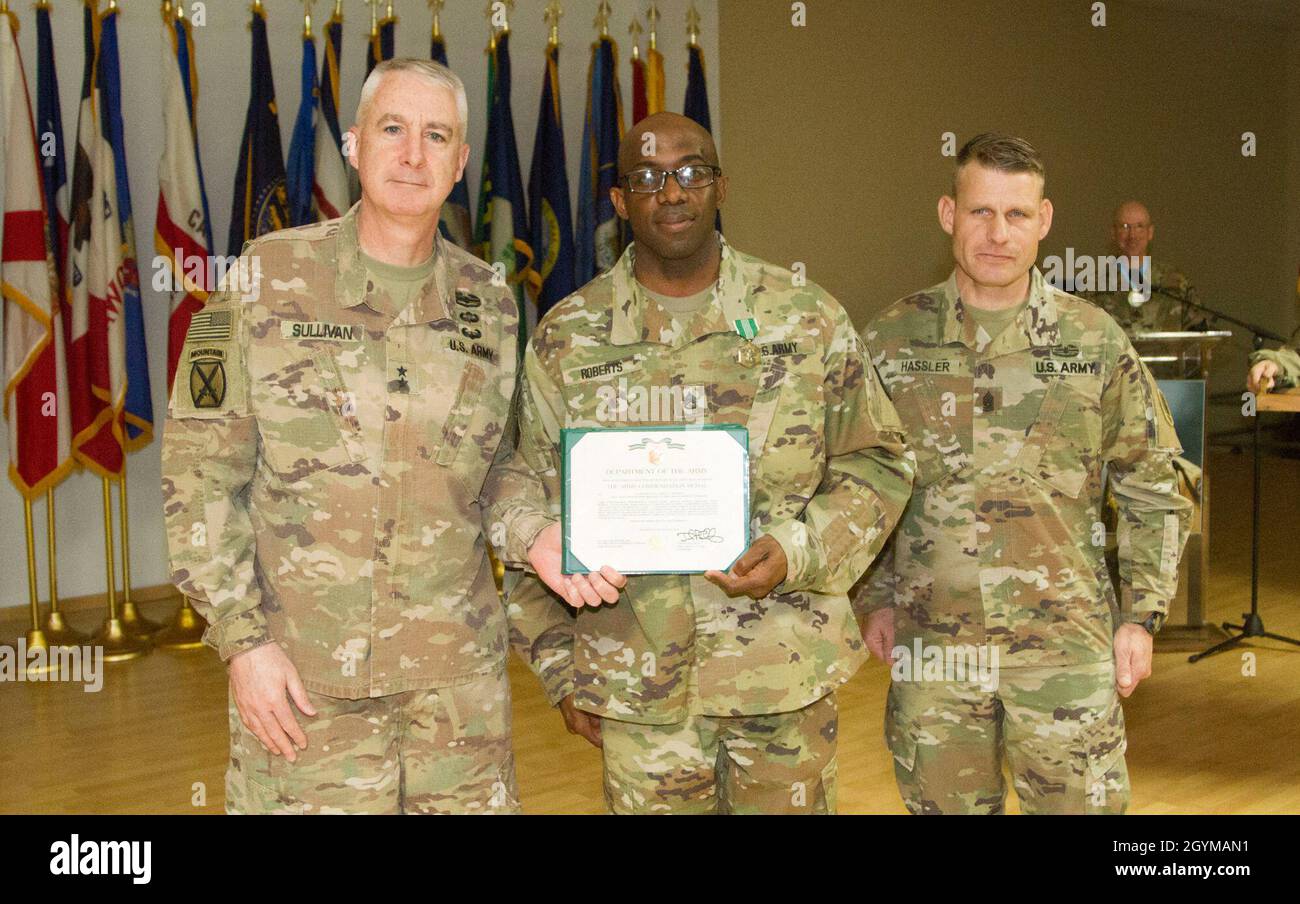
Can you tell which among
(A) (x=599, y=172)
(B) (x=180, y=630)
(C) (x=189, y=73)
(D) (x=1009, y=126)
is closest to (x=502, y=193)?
(A) (x=599, y=172)

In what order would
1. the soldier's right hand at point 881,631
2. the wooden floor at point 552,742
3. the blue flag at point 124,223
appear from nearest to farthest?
the soldier's right hand at point 881,631 < the wooden floor at point 552,742 < the blue flag at point 124,223

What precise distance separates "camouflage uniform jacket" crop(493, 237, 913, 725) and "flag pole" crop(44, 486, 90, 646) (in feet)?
12.3

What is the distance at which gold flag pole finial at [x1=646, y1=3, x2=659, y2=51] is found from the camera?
6.59 m

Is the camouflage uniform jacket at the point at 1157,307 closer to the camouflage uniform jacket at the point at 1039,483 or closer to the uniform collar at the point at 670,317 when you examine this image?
the camouflage uniform jacket at the point at 1039,483

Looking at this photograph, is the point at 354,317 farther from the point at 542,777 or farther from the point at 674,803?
the point at 542,777

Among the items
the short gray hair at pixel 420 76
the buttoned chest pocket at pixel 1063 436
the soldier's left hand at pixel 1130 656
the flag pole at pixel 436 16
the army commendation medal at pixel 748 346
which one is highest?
the flag pole at pixel 436 16

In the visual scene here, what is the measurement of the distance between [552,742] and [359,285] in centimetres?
241

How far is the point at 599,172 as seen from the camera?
20.5 ft

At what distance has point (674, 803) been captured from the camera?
195 cm

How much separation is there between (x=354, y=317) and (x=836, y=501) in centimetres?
83

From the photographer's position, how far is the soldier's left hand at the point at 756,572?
185cm

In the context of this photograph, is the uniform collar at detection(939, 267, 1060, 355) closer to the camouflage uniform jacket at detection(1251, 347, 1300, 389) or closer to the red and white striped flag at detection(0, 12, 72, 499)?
the camouflage uniform jacket at detection(1251, 347, 1300, 389)

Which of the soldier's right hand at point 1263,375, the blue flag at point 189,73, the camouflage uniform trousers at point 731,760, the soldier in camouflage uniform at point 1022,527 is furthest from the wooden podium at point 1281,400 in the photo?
the blue flag at point 189,73

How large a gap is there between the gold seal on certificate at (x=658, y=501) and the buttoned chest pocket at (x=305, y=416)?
0.36m
